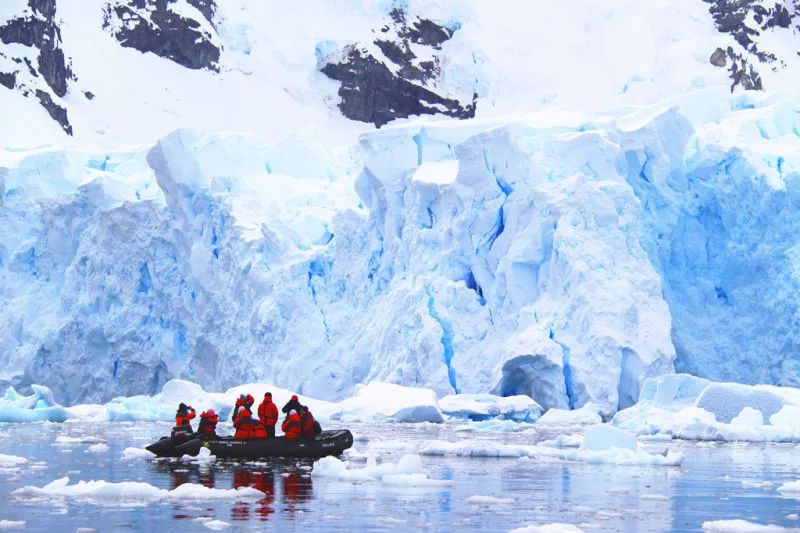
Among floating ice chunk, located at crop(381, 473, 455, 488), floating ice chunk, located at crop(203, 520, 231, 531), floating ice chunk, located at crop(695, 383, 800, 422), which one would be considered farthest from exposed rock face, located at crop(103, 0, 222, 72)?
floating ice chunk, located at crop(203, 520, 231, 531)

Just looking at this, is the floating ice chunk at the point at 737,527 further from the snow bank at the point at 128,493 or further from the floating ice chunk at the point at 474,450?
the floating ice chunk at the point at 474,450

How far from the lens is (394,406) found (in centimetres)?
1905

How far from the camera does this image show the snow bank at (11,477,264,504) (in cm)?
821

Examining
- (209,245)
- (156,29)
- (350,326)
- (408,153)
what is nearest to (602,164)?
(408,153)

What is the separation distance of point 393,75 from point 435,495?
4963 cm

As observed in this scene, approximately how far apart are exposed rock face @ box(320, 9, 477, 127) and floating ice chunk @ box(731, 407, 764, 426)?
3993cm

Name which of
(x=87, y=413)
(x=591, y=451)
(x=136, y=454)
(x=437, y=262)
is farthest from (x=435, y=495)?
(x=87, y=413)

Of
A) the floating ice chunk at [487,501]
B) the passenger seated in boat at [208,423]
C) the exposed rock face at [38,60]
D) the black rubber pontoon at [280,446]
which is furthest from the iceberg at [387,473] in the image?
the exposed rock face at [38,60]

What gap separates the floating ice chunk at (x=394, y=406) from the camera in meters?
18.9

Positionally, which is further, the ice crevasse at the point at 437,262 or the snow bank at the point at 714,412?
the ice crevasse at the point at 437,262

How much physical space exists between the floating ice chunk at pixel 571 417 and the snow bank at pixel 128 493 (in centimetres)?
1083

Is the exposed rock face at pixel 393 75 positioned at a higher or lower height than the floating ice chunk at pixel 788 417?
higher

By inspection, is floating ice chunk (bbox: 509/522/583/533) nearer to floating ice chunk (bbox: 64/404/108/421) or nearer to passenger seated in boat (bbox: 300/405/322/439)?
passenger seated in boat (bbox: 300/405/322/439)

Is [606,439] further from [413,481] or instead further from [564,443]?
[413,481]
